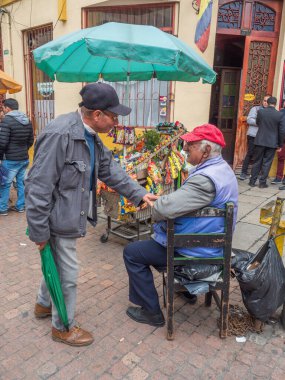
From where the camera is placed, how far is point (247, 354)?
2.60 meters

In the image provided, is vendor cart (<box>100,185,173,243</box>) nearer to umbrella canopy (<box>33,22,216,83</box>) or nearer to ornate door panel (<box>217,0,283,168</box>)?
umbrella canopy (<box>33,22,216,83</box>)

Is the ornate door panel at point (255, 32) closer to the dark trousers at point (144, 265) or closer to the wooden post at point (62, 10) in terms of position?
the wooden post at point (62, 10)

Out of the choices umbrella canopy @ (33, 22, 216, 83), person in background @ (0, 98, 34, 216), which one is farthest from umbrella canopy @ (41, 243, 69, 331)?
person in background @ (0, 98, 34, 216)

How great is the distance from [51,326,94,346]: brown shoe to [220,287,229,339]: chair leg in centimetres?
101

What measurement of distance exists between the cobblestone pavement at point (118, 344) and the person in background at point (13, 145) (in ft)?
7.02

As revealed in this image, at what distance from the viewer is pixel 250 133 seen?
7332 millimetres

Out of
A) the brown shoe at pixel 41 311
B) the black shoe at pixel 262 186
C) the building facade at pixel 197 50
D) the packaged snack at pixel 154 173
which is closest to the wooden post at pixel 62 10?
the building facade at pixel 197 50

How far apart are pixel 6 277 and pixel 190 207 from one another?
2.27 m

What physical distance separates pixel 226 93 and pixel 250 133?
145cm

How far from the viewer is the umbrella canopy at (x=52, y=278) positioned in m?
2.44

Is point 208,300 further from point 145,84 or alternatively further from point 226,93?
point 226,93

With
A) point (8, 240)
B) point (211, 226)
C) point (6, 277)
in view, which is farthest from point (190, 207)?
point (8, 240)

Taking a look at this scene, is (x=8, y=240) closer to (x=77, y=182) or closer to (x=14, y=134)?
(x=14, y=134)

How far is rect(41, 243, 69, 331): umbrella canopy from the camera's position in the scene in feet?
8.00
